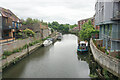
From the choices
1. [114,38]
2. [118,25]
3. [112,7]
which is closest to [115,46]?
[114,38]

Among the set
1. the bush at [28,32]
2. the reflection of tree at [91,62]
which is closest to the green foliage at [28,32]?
the bush at [28,32]

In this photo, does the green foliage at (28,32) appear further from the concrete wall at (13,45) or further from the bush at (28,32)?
the concrete wall at (13,45)

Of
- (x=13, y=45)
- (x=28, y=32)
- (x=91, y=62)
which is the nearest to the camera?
(x=91, y=62)

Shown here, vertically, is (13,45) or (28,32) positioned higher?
(28,32)

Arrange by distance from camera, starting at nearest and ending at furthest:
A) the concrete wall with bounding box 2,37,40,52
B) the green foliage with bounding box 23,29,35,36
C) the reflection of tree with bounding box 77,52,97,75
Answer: the reflection of tree with bounding box 77,52,97,75
the concrete wall with bounding box 2,37,40,52
the green foliage with bounding box 23,29,35,36

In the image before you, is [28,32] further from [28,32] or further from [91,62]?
[91,62]

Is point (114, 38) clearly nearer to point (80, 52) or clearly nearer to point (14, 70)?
point (80, 52)

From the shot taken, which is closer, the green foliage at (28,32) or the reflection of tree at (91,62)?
the reflection of tree at (91,62)

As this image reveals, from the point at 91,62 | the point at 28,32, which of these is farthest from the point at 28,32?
the point at 91,62

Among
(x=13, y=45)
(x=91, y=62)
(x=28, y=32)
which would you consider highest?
(x=28, y=32)

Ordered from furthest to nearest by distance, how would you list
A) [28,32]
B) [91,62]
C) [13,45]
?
1. [28,32]
2. [13,45]
3. [91,62]

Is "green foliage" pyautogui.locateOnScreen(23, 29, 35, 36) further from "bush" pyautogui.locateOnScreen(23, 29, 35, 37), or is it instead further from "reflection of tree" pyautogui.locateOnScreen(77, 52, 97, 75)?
"reflection of tree" pyautogui.locateOnScreen(77, 52, 97, 75)

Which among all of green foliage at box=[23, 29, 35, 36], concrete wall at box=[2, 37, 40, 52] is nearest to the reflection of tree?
concrete wall at box=[2, 37, 40, 52]

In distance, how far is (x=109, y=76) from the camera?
10391 mm
